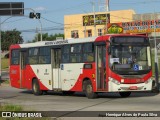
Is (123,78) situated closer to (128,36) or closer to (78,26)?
(128,36)

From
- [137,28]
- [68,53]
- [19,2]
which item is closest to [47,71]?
[68,53]

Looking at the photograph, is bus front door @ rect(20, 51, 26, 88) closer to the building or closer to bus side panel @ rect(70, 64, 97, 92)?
bus side panel @ rect(70, 64, 97, 92)

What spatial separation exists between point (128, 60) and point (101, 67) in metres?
1.30

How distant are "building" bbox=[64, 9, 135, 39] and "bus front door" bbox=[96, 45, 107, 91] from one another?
70.4 metres

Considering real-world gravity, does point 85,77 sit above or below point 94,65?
below

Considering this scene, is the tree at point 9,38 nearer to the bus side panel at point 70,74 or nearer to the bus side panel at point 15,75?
the bus side panel at point 15,75

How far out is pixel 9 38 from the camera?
13988cm

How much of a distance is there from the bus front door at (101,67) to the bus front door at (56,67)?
3514 millimetres

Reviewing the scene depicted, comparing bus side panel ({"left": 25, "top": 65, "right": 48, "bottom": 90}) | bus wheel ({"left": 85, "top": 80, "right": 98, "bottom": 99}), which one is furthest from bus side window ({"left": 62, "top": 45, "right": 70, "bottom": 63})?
bus side panel ({"left": 25, "top": 65, "right": 48, "bottom": 90})

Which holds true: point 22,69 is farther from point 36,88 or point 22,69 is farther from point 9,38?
point 9,38

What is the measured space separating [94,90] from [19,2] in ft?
88.1

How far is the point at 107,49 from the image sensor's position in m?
21.3

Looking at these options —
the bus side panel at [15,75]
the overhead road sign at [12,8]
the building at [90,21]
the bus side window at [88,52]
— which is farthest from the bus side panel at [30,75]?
the building at [90,21]

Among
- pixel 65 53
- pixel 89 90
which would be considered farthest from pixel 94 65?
pixel 65 53
